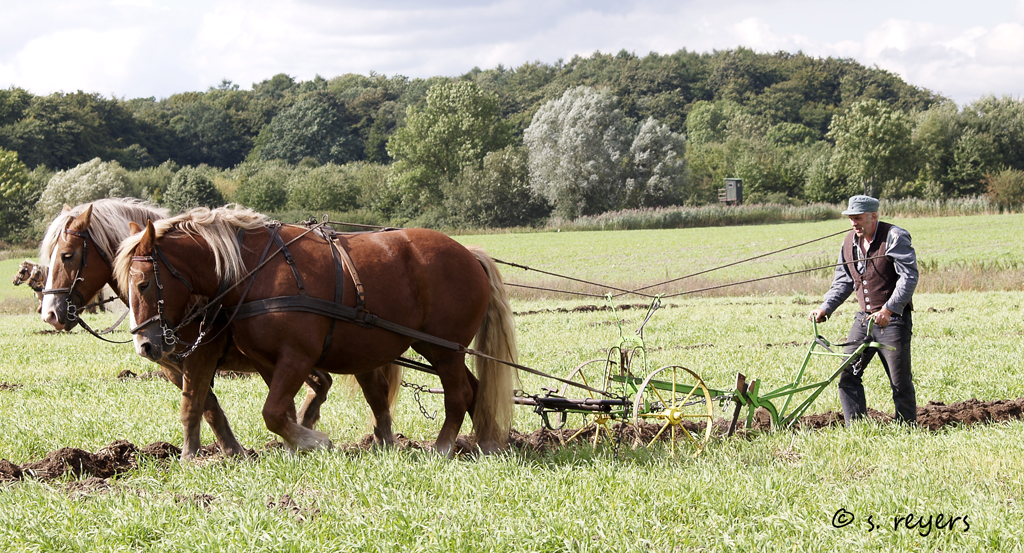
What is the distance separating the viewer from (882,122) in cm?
5778

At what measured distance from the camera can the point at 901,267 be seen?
569 centimetres

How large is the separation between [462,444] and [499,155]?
5362 centimetres

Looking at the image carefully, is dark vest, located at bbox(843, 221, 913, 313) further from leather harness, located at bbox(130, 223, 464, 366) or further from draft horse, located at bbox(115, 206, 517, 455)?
leather harness, located at bbox(130, 223, 464, 366)

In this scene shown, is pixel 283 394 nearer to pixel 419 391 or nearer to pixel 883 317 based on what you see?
pixel 419 391

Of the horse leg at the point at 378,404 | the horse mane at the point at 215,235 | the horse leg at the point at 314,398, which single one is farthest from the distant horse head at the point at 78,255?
the horse leg at the point at 378,404

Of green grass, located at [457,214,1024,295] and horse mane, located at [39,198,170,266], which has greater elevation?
horse mane, located at [39,198,170,266]

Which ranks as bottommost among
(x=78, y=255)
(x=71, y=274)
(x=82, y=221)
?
(x=71, y=274)

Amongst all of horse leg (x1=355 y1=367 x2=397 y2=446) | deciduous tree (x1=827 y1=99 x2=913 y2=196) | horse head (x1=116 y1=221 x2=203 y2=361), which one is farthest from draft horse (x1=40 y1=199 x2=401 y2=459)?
deciduous tree (x1=827 y1=99 x2=913 y2=196)

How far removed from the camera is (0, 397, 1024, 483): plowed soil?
482 centimetres

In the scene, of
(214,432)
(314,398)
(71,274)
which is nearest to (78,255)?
(71,274)

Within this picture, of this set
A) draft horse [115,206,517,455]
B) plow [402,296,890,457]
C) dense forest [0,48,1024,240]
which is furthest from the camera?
dense forest [0,48,1024,240]

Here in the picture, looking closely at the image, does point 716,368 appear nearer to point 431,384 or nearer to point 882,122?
point 431,384

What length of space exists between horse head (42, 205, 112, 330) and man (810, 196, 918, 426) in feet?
17.4

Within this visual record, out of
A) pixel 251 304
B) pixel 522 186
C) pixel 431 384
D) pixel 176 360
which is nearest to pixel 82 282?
pixel 176 360
